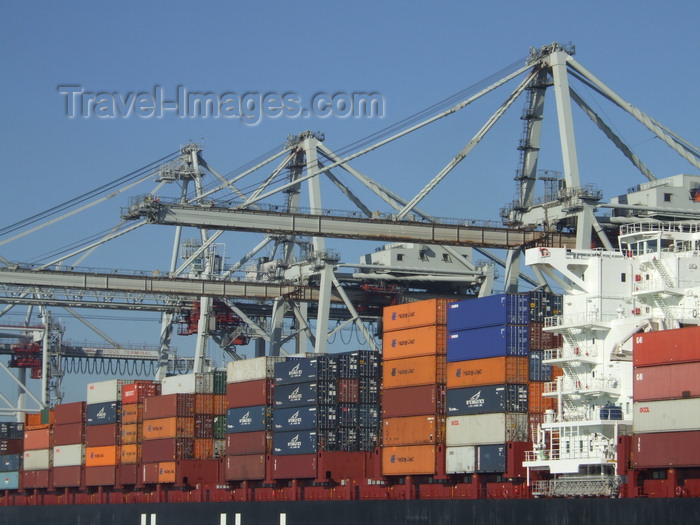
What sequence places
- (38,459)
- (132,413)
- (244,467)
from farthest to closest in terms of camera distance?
(38,459) < (132,413) < (244,467)

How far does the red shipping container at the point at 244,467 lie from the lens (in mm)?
55794

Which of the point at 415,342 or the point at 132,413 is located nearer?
the point at 415,342

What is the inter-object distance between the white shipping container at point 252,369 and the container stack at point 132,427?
785 cm

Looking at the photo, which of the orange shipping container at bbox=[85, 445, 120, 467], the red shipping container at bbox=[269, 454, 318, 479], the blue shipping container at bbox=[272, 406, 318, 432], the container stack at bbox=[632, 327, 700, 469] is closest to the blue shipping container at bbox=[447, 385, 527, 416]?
the container stack at bbox=[632, 327, 700, 469]

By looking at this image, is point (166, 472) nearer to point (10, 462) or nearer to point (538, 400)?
point (10, 462)

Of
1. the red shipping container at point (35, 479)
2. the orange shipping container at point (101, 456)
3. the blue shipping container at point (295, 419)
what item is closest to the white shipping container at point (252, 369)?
the blue shipping container at point (295, 419)

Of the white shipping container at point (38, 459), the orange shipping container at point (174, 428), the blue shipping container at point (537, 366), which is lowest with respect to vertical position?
the white shipping container at point (38, 459)

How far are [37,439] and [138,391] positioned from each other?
12.0 m

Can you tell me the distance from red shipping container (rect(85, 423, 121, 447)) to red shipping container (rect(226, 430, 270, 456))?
436 inches

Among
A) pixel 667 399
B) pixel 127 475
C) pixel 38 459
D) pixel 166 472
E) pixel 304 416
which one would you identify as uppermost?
pixel 667 399

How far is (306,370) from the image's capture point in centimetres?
5388

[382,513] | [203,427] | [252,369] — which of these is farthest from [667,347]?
[203,427]

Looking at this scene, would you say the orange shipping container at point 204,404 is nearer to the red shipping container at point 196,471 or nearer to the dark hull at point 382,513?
the red shipping container at point 196,471

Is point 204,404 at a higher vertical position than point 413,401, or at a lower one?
higher
